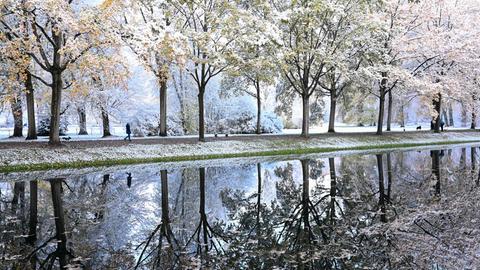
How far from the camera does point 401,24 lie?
3606cm

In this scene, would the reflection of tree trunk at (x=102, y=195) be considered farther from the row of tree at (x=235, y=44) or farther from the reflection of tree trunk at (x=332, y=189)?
the row of tree at (x=235, y=44)

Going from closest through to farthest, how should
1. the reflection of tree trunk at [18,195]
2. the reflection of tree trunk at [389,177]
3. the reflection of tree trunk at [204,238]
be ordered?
the reflection of tree trunk at [204,238] → the reflection of tree trunk at [18,195] → the reflection of tree trunk at [389,177]

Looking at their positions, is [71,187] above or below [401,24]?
below

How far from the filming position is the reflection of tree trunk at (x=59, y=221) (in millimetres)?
7805

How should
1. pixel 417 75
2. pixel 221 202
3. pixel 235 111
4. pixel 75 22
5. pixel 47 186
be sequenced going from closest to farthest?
pixel 221 202
pixel 47 186
pixel 75 22
pixel 417 75
pixel 235 111

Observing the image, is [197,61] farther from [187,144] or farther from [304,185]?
[304,185]

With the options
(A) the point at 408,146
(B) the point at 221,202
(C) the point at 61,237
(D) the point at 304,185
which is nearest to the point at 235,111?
(A) the point at 408,146

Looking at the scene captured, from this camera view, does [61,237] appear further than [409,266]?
Yes

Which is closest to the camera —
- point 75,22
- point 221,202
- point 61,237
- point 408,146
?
point 61,237

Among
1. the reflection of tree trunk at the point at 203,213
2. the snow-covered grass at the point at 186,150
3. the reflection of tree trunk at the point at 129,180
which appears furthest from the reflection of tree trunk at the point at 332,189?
the reflection of tree trunk at the point at 129,180

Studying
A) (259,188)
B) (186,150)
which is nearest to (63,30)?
(186,150)

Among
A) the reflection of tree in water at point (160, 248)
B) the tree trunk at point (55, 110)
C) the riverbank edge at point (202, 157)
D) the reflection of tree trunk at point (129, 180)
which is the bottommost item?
the reflection of tree in water at point (160, 248)

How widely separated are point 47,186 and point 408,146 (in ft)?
95.1

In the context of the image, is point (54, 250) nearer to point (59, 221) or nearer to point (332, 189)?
point (59, 221)
